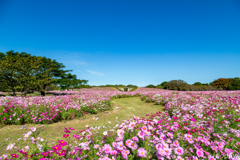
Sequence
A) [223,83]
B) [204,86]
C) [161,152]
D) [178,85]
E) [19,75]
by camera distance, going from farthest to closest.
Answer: [223,83] < [178,85] < [204,86] < [19,75] < [161,152]

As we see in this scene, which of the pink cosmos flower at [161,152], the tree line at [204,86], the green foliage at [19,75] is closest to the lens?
the pink cosmos flower at [161,152]

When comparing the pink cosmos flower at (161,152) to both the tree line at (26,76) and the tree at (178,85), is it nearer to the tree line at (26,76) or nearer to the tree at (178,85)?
the tree line at (26,76)

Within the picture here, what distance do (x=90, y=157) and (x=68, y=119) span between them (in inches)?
216

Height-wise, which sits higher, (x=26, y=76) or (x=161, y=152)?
(x=26, y=76)

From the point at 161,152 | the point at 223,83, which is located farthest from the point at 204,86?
the point at 161,152

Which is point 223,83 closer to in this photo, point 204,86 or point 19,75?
point 204,86

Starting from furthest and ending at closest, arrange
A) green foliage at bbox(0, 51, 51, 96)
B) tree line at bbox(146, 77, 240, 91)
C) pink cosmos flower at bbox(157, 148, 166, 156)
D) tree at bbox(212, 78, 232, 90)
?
tree at bbox(212, 78, 232, 90) < tree line at bbox(146, 77, 240, 91) < green foliage at bbox(0, 51, 51, 96) < pink cosmos flower at bbox(157, 148, 166, 156)

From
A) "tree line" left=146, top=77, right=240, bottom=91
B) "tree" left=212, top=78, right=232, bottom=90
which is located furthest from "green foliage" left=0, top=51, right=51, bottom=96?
"tree" left=212, top=78, right=232, bottom=90

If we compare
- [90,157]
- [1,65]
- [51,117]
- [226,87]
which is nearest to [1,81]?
[1,65]

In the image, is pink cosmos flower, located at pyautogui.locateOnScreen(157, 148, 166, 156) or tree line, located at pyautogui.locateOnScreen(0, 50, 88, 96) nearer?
pink cosmos flower, located at pyautogui.locateOnScreen(157, 148, 166, 156)

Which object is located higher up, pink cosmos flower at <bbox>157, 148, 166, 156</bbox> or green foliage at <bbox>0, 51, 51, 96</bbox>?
green foliage at <bbox>0, 51, 51, 96</bbox>

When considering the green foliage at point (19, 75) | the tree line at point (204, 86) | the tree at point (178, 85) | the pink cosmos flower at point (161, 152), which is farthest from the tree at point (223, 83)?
the green foliage at point (19, 75)

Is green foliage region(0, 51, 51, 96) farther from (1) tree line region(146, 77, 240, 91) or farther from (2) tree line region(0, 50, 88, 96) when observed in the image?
(1) tree line region(146, 77, 240, 91)

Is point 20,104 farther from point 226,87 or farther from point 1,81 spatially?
point 226,87
